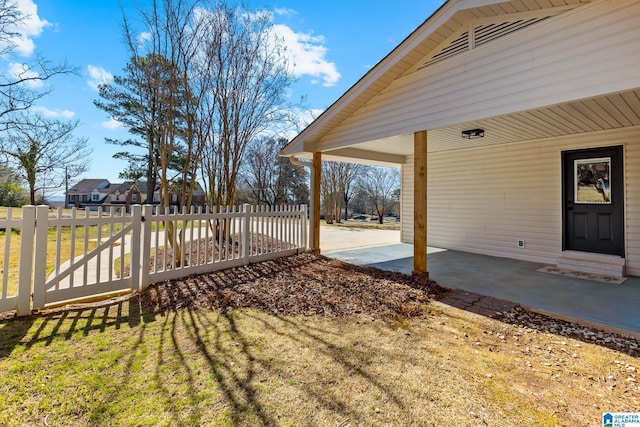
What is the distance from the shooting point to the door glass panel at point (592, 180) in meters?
5.68

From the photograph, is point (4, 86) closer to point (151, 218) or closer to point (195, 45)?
point (195, 45)

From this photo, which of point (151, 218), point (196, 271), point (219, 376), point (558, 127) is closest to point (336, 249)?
point (196, 271)

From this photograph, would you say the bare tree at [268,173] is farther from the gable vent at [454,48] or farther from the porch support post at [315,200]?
the gable vent at [454,48]

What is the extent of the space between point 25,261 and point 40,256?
142 mm

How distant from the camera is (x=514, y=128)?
220 inches

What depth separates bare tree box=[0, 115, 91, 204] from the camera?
1080cm

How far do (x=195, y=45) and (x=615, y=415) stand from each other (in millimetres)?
7690

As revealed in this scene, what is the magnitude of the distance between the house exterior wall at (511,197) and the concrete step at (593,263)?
27 cm

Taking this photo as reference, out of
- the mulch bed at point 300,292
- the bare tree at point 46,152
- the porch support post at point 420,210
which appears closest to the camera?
the mulch bed at point 300,292

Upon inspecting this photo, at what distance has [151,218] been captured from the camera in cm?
426

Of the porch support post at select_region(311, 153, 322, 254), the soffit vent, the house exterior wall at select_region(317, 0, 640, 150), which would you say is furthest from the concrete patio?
the soffit vent

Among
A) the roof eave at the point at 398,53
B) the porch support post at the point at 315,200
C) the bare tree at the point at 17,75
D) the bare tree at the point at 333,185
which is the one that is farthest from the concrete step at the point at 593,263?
the bare tree at the point at 333,185

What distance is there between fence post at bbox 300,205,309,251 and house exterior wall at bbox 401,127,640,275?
3.89 m

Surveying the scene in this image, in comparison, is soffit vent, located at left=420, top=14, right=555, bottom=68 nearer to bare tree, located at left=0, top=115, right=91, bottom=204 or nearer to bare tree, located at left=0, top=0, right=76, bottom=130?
bare tree, located at left=0, top=0, right=76, bottom=130
